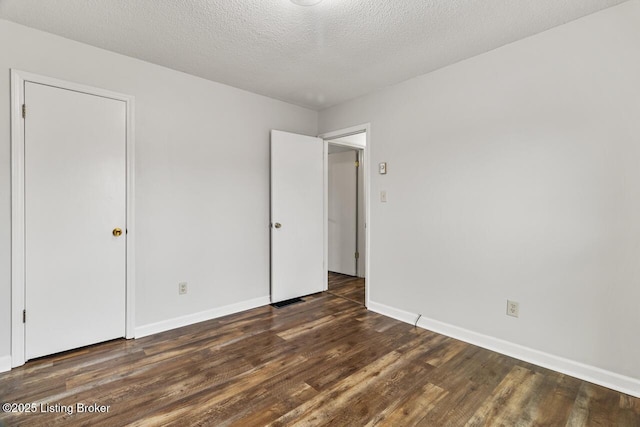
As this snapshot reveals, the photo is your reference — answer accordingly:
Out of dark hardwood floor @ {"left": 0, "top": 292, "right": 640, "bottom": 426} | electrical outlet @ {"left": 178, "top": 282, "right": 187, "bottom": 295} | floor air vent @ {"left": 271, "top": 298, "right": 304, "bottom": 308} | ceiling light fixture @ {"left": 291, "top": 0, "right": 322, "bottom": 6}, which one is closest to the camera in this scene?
dark hardwood floor @ {"left": 0, "top": 292, "right": 640, "bottom": 426}

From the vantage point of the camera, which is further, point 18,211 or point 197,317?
point 197,317

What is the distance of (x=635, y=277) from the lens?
1.91 metres

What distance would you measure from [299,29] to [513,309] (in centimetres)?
270

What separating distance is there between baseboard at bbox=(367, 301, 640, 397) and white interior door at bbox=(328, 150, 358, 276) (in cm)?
202

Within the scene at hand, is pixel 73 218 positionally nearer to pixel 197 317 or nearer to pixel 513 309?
A: pixel 197 317

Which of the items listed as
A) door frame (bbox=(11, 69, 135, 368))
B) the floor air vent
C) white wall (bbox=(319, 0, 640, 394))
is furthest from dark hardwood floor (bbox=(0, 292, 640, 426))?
the floor air vent

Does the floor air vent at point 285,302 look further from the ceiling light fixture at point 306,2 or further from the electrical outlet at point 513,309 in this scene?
the ceiling light fixture at point 306,2

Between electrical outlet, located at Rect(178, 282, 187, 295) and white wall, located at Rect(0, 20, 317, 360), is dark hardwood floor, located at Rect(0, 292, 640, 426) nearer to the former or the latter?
electrical outlet, located at Rect(178, 282, 187, 295)

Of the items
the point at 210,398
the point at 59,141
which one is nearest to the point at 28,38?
the point at 59,141

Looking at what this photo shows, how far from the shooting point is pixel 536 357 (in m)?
2.27

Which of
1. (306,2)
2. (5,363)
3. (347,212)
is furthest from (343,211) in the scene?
(5,363)

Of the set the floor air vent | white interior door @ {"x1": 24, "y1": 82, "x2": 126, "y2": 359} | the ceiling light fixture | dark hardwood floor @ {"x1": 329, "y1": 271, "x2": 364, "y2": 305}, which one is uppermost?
the ceiling light fixture

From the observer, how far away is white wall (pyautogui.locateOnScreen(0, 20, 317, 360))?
7.34ft

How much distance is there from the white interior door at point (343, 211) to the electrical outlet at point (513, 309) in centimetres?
274
